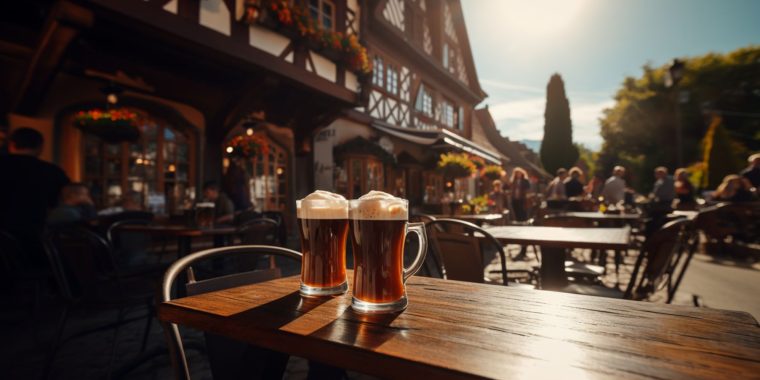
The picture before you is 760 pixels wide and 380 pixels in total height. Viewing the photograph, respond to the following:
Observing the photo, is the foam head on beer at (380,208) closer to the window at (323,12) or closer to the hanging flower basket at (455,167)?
the hanging flower basket at (455,167)

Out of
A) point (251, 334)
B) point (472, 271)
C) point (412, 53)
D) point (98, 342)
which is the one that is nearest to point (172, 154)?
point (98, 342)

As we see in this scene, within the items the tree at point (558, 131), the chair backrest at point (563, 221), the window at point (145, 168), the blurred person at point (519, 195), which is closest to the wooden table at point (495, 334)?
the chair backrest at point (563, 221)

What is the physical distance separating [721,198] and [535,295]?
290 inches

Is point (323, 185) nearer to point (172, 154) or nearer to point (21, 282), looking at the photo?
point (172, 154)

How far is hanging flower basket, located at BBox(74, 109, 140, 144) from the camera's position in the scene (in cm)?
412

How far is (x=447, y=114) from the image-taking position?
15.0 m

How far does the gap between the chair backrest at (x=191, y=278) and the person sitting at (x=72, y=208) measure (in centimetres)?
294

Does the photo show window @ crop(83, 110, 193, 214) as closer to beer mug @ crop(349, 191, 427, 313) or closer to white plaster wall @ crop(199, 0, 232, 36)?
→ white plaster wall @ crop(199, 0, 232, 36)

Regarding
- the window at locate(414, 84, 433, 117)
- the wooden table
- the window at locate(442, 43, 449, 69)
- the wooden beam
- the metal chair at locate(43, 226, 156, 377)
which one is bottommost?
the metal chair at locate(43, 226, 156, 377)

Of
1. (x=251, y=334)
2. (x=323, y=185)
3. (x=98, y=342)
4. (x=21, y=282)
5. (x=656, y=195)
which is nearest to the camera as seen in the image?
(x=251, y=334)

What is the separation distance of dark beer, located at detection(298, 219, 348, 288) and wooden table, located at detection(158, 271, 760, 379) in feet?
0.17

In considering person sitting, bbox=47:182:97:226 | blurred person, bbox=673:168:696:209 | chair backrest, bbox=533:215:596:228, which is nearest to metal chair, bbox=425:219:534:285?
chair backrest, bbox=533:215:596:228

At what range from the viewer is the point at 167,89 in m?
5.67

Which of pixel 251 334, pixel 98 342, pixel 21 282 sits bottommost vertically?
pixel 98 342
